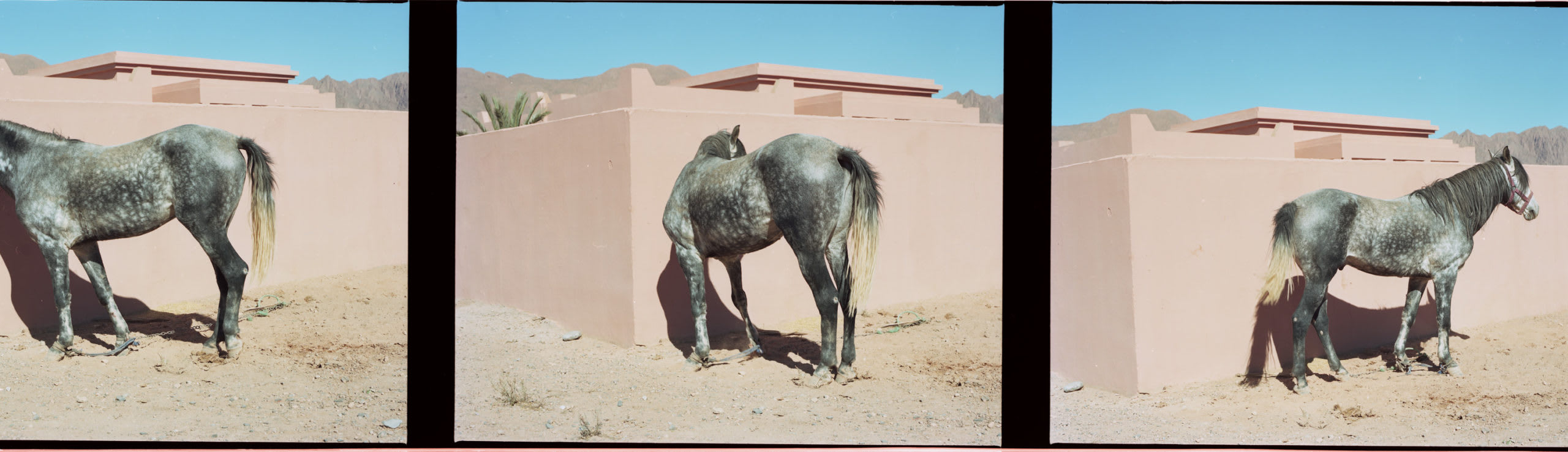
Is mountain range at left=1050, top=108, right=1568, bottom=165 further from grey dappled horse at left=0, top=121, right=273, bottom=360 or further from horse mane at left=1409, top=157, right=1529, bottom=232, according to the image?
grey dappled horse at left=0, top=121, right=273, bottom=360

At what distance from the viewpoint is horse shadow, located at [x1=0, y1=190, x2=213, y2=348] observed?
5156 millimetres

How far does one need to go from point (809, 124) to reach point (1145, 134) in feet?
5.27

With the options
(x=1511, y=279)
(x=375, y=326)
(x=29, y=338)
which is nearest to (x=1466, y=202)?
(x=1511, y=279)

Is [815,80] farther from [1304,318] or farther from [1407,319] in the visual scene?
[1407,319]

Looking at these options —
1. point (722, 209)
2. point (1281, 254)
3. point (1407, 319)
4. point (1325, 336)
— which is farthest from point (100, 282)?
point (1407, 319)

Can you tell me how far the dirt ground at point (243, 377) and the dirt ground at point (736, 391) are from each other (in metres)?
0.38

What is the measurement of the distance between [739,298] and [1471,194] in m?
3.72

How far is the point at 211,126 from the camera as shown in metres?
5.04

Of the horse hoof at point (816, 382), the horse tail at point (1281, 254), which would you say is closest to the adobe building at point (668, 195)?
the horse hoof at point (816, 382)

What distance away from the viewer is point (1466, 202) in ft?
18.1

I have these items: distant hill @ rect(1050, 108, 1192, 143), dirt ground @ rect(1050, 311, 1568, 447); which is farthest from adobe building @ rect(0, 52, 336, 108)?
dirt ground @ rect(1050, 311, 1568, 447)

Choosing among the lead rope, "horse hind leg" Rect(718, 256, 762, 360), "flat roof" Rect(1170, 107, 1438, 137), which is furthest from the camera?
"flat roof" Rect(1170, 107, 1438, 137)

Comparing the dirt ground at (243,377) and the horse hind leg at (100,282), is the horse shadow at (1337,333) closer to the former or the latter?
the dirt ground at (243,377)

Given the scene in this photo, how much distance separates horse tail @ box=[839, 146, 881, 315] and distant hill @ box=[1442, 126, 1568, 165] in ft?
10.9
